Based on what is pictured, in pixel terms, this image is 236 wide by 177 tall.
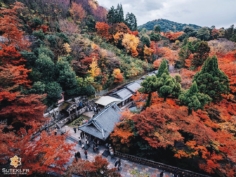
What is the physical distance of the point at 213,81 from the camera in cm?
2078

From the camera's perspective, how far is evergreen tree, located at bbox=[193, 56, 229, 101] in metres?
20.5

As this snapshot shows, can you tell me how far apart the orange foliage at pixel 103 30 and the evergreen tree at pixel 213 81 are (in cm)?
3548

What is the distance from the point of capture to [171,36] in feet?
263

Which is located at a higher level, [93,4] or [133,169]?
[93,4]

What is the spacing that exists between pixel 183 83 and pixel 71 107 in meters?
20.5

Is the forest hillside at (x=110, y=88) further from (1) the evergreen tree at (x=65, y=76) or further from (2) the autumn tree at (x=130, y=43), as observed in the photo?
(2) the autumn tree at (x=130, y=43)

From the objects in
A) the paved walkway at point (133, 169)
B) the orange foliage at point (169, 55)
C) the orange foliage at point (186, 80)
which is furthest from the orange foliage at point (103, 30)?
the paved walkway at point (133, 169)

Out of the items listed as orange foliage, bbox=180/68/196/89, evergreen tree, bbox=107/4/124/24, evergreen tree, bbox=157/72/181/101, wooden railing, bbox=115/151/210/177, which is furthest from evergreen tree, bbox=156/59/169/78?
evergreen tree, bbox=107/4/124/24

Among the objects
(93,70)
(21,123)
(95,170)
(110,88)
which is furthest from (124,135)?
(110,88)

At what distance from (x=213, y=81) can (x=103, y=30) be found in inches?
1494

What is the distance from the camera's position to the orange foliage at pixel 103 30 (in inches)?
1917

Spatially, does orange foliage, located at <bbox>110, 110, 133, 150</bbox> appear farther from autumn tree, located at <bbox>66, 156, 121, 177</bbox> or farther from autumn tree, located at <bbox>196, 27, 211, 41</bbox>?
autumn tree, located at <bbox>196, 27, 211, 41</bbox>

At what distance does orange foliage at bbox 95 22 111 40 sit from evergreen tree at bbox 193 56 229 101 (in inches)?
1397

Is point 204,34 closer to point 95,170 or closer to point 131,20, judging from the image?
point 131,20
